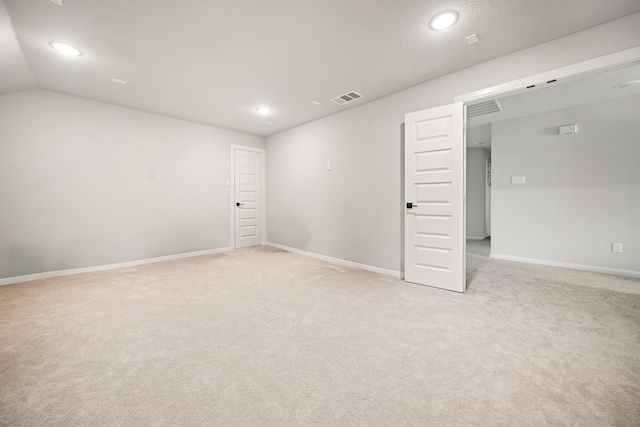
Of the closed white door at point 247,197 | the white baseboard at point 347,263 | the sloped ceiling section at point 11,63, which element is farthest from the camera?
the closed white door at point 247,197

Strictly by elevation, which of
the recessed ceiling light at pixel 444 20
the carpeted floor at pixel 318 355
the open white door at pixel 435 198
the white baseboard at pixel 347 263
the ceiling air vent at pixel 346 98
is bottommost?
the carpeted floor at pixel 318 355

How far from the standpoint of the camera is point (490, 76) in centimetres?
287

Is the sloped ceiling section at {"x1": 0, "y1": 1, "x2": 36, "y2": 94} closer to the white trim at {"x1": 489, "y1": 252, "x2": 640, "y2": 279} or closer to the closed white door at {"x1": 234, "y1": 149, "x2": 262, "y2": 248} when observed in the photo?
the closed white door at {"x1": 234, "y1": 149, "x2": 262, "y2": 248}

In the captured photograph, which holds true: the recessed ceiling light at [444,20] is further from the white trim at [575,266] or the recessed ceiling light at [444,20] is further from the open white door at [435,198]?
the white trim at [575,266]

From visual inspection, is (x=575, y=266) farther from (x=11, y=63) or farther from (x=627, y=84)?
(x=11, y=63)

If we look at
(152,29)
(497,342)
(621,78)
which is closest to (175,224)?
(152,29)

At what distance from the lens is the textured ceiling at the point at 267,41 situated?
83.1 inches

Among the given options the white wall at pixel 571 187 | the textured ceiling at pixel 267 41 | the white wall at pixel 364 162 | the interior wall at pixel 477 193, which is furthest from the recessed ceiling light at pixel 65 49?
the interior wall at pixel 477 193

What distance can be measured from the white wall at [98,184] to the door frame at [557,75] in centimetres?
493

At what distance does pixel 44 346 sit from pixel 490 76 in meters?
5.00

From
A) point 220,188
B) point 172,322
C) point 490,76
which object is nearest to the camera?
point 172,322

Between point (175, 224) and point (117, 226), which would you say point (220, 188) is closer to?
point (175, 224)

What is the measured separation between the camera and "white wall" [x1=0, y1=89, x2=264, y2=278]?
11.5 feet

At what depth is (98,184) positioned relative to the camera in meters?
4.12
